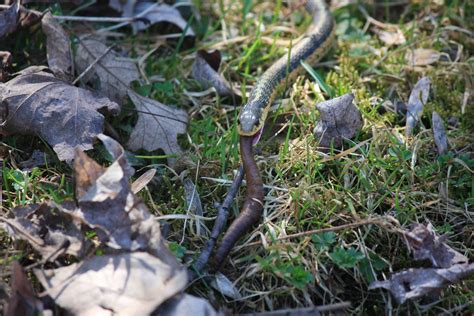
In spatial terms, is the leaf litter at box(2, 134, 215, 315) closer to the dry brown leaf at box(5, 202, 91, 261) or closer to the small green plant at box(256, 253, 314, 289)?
the dry brown leaf at box(5, 202, 91, 261)

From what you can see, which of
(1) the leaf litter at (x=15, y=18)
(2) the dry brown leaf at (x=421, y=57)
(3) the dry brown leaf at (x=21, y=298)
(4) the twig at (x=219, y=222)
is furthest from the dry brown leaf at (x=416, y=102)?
(1) the leaf litter at (x=15, y=18)

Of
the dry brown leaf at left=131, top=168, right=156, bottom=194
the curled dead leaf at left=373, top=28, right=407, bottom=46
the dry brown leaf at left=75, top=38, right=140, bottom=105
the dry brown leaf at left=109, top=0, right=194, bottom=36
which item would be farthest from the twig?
the curled dead leaf at left=373, top=28, right=407, bottom=46

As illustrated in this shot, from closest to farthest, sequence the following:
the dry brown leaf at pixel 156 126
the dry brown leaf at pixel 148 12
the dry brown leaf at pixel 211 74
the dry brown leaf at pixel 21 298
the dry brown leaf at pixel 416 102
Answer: the dry brown leaf at pixel 21 298 < the dry brown leaf at pixel 156 126 < the dry brown leaf at pixel 416 102 < the dry brown leaf at pixel 211 74 < the dry brown leaf at pixel 148 12

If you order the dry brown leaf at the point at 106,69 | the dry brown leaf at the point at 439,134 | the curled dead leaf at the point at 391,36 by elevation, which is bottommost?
the dry brown leaf at the point at 439,134

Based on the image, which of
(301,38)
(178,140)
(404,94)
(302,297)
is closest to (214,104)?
(178,140)

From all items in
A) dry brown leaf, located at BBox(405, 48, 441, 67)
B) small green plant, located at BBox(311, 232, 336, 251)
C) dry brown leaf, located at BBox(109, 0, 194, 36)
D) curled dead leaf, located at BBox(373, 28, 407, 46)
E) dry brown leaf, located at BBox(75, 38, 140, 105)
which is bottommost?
small green plant, located at BBox(311, 232, 336, 251)

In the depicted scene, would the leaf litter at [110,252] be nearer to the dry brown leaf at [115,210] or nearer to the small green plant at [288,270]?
the dry brown leaf at [115,210]
